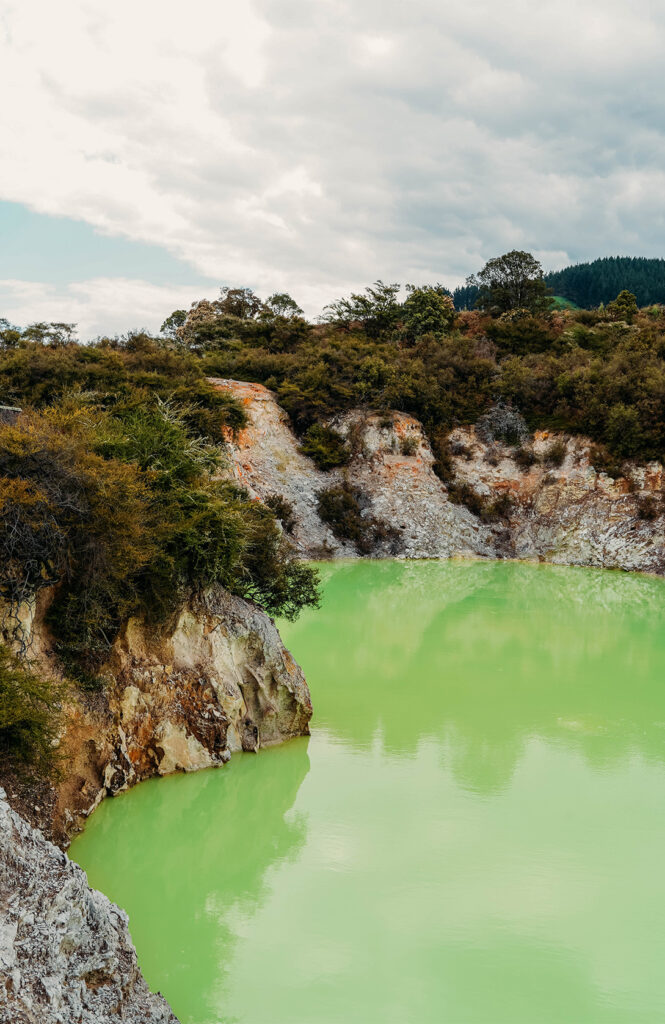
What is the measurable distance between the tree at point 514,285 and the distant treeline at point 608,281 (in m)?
30.7

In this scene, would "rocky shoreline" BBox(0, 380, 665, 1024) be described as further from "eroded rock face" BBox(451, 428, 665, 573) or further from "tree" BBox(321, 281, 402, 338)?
"tree" BBox(321, 281, 402, 338)

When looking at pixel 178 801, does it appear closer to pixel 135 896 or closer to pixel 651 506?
pixel 135 896

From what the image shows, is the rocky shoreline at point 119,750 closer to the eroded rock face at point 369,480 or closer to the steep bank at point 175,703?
the steep bank at point 175,703

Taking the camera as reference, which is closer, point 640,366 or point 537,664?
point 537,664

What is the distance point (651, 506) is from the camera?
1060 inches

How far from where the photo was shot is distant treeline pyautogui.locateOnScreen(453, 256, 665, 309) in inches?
3034

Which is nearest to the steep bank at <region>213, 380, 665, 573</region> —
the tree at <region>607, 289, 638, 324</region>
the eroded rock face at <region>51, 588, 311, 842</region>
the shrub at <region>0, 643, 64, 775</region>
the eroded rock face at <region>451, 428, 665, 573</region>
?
the eroded rock face at <region>451, 428, 665, 573</region>

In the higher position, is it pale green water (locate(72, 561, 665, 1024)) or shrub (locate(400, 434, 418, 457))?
shrub (locate(400, 434, 418, 457))

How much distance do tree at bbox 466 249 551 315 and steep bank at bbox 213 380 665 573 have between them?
18389 millimetres

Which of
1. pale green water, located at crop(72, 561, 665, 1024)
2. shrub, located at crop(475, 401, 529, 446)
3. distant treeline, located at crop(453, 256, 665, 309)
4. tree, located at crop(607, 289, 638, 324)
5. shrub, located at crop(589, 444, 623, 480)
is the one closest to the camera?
pale green water, located at crop(72, 561, 665, 1024)

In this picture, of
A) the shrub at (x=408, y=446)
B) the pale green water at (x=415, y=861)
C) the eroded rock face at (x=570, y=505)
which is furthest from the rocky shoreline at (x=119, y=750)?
the shrub at (x=408, y=446)

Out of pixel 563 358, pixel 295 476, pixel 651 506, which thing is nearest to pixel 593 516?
pixel 651 506

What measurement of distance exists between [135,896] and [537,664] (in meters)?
10.5

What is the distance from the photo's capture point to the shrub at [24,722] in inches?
262
